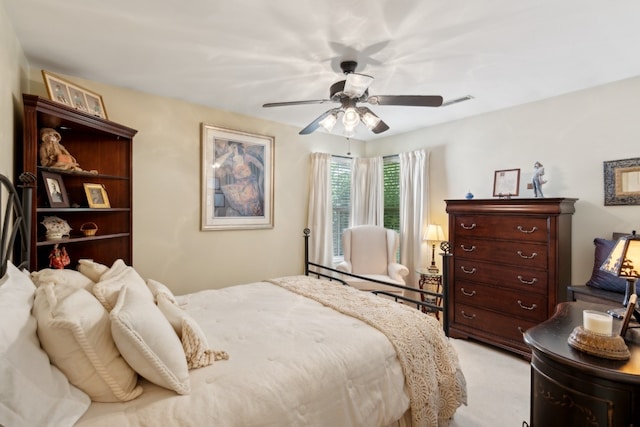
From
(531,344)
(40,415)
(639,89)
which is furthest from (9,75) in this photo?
(639,89)

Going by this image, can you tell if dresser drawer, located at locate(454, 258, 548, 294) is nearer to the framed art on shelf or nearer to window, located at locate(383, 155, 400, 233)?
window, located at locate(383, 155, 400, 233)

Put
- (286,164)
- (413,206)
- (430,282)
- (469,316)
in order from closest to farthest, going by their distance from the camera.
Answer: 1. (469,316)
2. (430,282)
3. (286,164)
4. (413,206)

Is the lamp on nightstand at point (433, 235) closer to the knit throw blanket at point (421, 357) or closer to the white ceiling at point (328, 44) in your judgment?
the white ceiling at point (328, 44)

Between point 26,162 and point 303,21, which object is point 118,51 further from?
point 303,21

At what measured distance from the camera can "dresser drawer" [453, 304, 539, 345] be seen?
286cm

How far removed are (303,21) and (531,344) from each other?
6.82 ft

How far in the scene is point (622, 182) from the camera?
8.79 feet

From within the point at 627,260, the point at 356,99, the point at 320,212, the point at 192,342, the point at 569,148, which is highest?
the point at 356,99

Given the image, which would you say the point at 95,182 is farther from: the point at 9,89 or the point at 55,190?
the point at 9,89

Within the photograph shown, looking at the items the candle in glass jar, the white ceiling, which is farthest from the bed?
the white ceiling

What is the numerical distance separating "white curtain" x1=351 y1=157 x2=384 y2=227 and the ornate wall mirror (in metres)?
2.54

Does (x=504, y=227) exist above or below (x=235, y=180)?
below

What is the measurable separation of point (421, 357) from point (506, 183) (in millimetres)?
2500

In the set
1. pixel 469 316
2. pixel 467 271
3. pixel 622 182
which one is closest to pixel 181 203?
pixel 467 271
